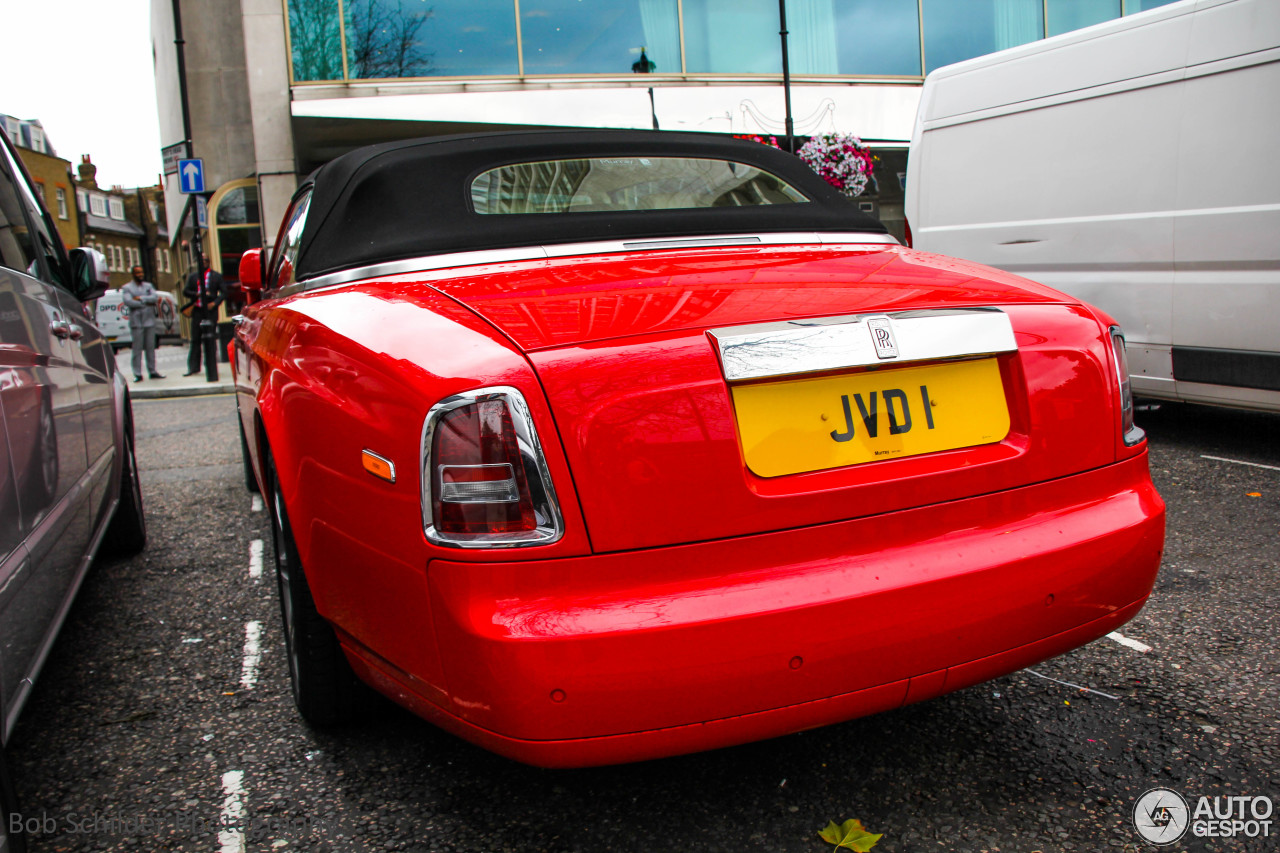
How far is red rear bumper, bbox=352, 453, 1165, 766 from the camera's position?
5.06ft

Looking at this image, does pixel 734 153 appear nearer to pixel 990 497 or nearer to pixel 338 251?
pixel 338 251

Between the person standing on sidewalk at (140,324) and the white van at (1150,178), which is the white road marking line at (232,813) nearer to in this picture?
the white van at (1150,178)

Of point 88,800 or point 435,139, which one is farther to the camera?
point 435,139

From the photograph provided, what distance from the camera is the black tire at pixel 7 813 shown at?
61.2 inches

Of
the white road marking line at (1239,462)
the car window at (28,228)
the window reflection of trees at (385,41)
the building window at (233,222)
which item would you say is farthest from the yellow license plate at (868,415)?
the building window at (233,222)

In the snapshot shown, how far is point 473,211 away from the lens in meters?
2.57

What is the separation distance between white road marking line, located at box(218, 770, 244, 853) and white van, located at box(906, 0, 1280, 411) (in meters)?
5.29

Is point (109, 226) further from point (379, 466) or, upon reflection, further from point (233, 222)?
point (379, 466)

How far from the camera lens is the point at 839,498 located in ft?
5.57

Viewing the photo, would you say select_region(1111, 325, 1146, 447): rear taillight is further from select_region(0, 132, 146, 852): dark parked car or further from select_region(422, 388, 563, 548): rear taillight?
select_region(0, 132, 146, 852): dark parked car

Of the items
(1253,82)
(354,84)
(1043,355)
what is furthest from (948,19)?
(1043,355)

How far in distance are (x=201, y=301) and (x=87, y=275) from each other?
38.3ft

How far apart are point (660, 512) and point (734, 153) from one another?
1855 mm

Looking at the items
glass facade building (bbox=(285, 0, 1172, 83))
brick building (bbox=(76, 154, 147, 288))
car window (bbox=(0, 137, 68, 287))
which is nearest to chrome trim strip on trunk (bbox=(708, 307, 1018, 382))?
car window (bbox=(0, 137, 68, 287))
